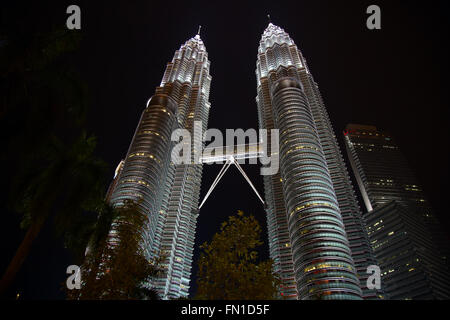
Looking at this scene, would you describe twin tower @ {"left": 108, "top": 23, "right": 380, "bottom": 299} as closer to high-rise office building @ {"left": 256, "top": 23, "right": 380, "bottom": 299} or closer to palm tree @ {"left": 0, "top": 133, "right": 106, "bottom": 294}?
A: high-rise office building @ {"left": 256, "top": 23, "right": 380, "bottom": 299}

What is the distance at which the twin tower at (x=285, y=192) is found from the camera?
3777 inches

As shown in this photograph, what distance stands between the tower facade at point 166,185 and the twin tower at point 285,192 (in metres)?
0.45

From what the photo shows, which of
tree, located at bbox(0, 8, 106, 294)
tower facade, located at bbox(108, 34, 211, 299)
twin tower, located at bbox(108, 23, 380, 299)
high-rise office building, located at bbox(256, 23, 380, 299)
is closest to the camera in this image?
tree, located at bbox(0, 8, 106, 294)

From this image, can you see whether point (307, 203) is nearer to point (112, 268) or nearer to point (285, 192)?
point (285, 192)

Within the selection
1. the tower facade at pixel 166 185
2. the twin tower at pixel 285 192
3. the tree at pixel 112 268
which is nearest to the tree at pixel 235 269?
the tree at pixel 112 268

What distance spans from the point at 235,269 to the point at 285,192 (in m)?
104

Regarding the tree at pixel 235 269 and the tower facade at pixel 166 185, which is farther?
the tower facade at pixel 166 185

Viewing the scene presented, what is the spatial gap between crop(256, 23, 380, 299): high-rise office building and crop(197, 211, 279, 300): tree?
48573mm

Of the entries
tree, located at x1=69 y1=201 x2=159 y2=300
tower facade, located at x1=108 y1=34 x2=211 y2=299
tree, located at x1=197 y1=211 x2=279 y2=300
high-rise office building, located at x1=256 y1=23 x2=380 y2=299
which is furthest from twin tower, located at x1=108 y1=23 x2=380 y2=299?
tree, located at x1=197 y1=211 x2=279 y2=300

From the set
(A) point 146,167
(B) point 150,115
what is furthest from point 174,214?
(B) point 150,115

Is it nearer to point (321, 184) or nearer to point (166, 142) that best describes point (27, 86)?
point (321, 184)

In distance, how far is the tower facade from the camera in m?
124

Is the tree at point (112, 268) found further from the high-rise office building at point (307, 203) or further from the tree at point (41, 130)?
the high-rise office building at point (307, 203)
